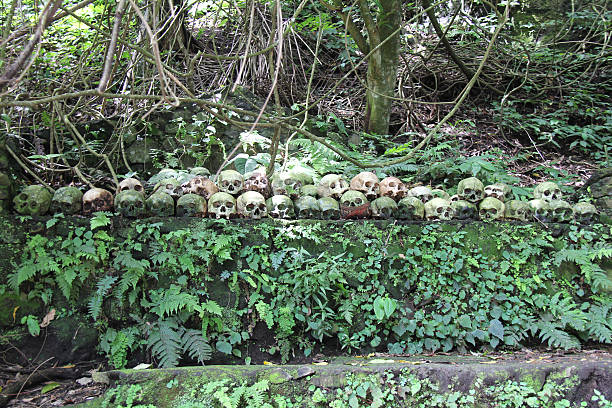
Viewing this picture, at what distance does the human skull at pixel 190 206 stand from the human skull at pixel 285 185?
0.70m

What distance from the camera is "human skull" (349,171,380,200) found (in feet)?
14.4

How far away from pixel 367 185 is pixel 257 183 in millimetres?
1074

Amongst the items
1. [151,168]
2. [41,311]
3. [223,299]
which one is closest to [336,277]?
[223,299]

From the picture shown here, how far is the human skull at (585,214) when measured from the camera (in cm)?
445

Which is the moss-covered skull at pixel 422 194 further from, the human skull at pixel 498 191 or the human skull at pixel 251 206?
the human skull at pixel 251 206

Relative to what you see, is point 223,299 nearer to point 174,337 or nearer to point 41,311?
point 174,337

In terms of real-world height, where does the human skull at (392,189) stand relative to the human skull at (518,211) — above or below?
above

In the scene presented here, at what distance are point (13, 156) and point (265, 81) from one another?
3.80 metres

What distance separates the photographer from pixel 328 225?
4.14 m

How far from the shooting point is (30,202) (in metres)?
3.73

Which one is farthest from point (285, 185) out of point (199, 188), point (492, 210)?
point (492, 210)

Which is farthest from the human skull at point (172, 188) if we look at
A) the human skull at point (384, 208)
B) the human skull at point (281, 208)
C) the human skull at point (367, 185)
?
the human skull at point (384, 208)

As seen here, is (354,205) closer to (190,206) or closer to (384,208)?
(384,208)

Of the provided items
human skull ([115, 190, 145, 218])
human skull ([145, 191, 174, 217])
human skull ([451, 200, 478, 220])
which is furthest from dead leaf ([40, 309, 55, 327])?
human skull ([451, 200, 478, 220])
